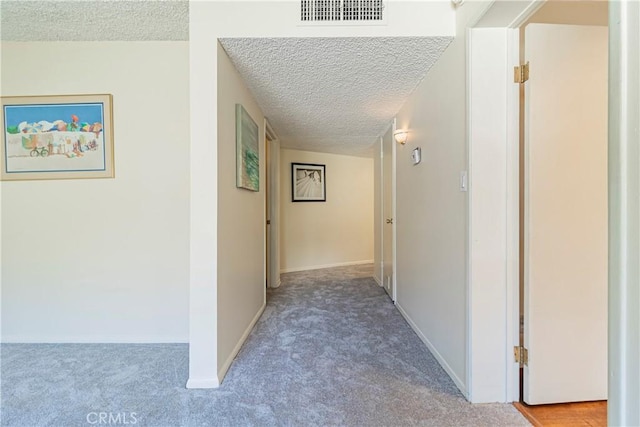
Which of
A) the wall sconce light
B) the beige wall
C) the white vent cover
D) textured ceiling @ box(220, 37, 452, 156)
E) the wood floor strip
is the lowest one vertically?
the wood floor strip

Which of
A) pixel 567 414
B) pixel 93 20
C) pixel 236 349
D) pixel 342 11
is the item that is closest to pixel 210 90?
pixel 342 11

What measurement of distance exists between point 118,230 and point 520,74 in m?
2.78

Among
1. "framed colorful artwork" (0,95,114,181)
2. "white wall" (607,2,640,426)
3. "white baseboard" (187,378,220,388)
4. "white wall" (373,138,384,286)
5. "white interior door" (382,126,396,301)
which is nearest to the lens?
"white wall" (607,2,640,426)

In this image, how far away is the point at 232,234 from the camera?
183 centimetres

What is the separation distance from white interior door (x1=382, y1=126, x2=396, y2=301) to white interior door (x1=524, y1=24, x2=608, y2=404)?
1.61 metres

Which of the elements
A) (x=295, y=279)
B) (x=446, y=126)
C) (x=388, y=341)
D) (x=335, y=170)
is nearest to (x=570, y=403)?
(x=388, y=341)

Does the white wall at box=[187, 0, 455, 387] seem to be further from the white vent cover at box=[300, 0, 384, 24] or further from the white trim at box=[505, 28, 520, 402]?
the white trim at box=[505, 28, 520, 402]

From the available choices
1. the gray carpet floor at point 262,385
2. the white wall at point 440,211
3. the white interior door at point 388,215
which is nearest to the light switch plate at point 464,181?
the white wall at point 440,211

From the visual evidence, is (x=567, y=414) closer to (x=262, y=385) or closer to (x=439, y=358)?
(x=439, y=358)

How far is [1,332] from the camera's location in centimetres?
206

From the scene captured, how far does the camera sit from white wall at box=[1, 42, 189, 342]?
2.04 metres

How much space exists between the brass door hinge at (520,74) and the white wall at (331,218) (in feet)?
11.6

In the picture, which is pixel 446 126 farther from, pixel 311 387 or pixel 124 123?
pixel 124 123

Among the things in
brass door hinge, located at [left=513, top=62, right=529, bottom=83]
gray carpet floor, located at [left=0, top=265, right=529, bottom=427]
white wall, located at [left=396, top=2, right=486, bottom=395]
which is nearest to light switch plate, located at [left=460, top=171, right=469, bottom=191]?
white wall, located at [left=396, top=2, right=486, bottom=395]
